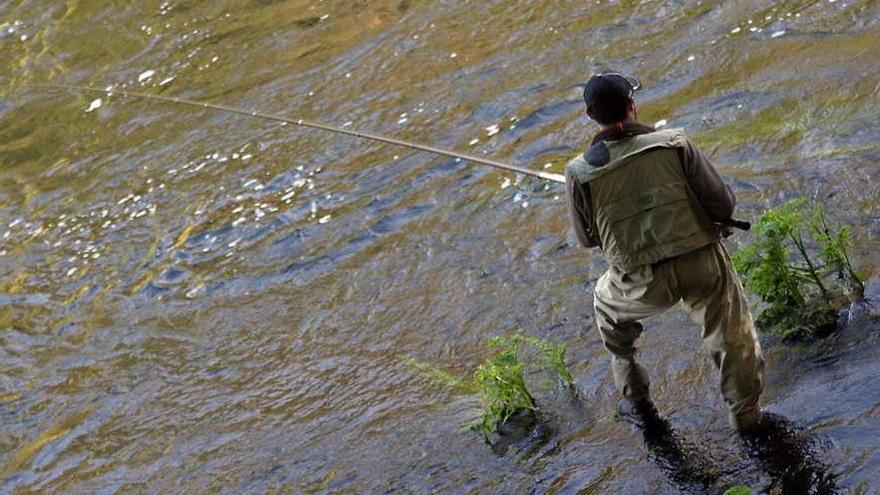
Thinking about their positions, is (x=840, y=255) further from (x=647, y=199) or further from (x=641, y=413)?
(x=647, y=199)

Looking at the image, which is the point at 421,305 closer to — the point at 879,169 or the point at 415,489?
the point at 415,489

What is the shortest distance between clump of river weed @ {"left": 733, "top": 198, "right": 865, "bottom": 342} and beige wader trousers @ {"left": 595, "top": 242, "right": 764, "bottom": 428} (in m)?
0.60

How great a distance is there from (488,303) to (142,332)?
2.44 meters

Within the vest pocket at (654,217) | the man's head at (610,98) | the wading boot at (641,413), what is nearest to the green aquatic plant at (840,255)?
the wading boot at (641,413)

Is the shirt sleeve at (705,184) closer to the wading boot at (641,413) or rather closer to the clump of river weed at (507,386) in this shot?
the wading boot at (641,413)

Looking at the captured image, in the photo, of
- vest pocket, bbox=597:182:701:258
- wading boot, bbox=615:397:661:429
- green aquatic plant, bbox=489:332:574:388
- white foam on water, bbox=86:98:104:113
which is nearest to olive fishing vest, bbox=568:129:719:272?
vest pocket, bbox=597:182:701:258

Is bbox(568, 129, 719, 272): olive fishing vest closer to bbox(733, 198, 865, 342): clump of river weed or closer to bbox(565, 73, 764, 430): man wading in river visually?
bbox(565, 73, 764, 430): man wading in river

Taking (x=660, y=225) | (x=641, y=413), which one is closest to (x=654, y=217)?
(x=660, y=225)

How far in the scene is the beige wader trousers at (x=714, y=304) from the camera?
4.09 metres

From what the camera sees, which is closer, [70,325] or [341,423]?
[341,423]

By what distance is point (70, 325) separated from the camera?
26.1 ft

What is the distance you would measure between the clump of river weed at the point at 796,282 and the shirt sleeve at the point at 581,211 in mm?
781

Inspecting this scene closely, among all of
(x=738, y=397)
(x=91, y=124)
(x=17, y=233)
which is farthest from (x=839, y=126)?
(x=91, y=124)

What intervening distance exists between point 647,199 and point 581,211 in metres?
0.27
